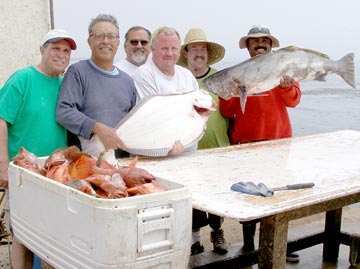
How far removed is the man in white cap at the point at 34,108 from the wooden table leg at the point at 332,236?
2563mm

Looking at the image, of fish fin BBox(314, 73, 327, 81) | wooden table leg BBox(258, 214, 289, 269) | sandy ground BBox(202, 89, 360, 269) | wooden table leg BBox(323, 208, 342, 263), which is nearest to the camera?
wooden table leg BBox(258, 214, 289, 269)

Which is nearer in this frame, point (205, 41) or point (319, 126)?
point (205, 41)

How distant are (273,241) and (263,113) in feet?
6.44

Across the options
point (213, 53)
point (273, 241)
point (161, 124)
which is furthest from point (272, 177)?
point (213, 53)

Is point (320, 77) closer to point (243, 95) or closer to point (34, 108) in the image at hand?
point (243, 95)

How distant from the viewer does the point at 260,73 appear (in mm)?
4180

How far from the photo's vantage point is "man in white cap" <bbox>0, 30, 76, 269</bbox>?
334 cm

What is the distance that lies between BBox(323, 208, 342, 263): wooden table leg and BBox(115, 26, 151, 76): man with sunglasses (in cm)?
233

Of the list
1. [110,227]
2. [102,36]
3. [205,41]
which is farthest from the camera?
[205,41]

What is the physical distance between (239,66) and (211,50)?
0.96 m

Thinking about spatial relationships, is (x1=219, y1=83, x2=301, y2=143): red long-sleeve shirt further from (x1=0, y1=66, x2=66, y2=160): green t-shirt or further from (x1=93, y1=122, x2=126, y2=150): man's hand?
(x1=0, y1=66, x2=66, y2=160): green t-shirt

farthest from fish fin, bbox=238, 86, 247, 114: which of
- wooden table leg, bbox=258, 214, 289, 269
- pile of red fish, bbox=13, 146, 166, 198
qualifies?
pile of red fish, bbox=13, 146, 166, 198

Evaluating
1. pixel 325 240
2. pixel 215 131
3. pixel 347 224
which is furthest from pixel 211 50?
pixel 347 224

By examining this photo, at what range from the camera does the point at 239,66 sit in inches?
166
